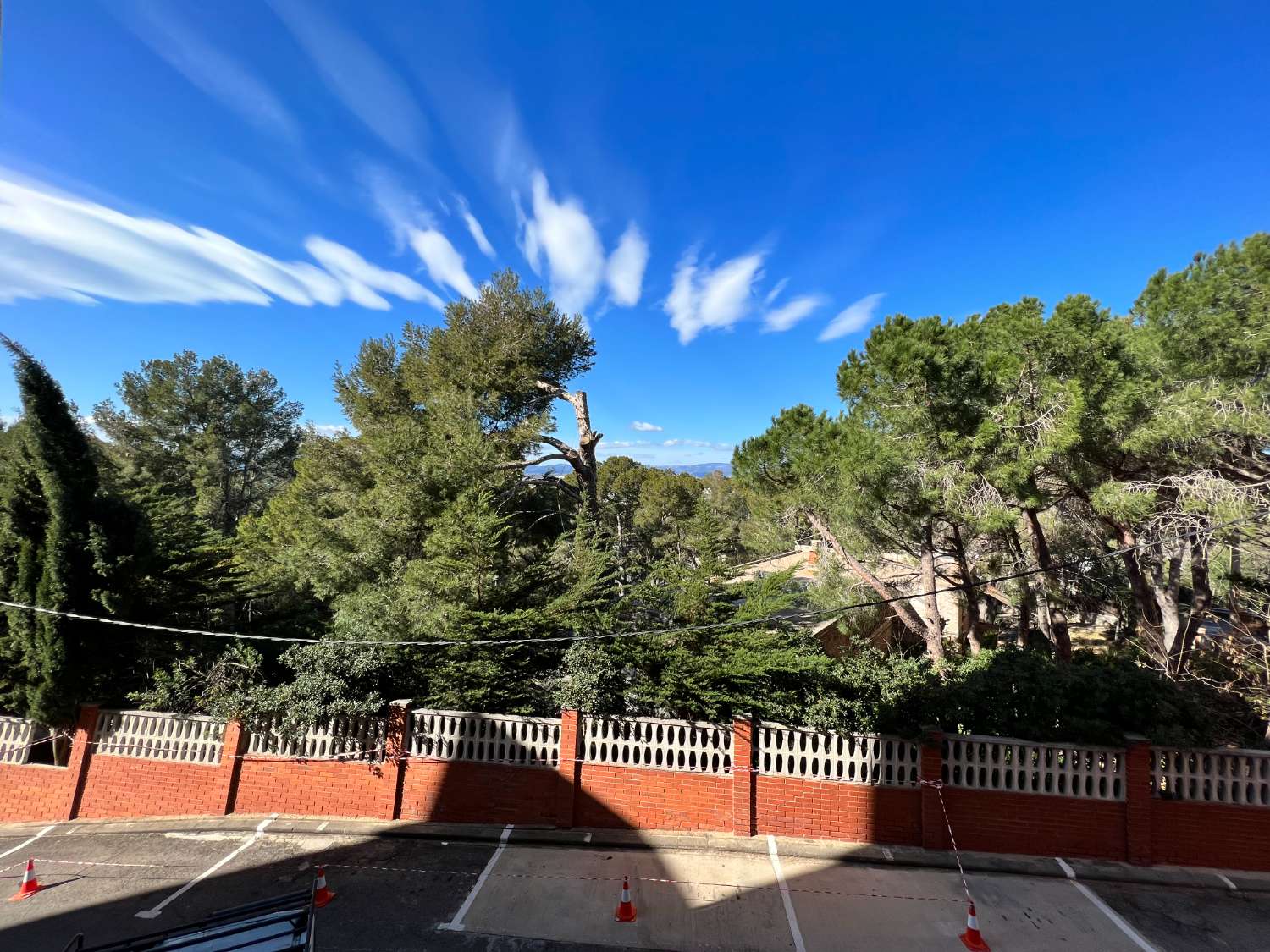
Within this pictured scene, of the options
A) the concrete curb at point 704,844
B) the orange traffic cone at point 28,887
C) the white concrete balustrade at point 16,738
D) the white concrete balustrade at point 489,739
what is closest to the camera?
the orange traffic cone at point 28,887

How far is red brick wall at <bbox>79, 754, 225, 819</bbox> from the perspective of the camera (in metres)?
7.15

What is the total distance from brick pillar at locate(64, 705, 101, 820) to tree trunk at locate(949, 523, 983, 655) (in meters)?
13.9

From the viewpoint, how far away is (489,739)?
703cm

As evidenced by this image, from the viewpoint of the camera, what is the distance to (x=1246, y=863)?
6090 millimetres

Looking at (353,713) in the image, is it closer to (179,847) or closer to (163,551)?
(179,847)

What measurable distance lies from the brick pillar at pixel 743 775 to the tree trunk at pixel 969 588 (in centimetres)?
629

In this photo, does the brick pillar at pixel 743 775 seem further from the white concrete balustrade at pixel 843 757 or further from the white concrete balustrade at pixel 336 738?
the white concrete balustrade at pixel 336 738

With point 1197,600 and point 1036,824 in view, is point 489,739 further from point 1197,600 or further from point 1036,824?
point 1197,600

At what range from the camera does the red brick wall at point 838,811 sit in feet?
21.4

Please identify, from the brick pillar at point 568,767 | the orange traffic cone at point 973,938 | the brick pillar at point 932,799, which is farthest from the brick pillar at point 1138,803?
the brick pillar at point 568,767

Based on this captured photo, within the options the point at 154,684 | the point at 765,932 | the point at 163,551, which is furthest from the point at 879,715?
the point at 163,551

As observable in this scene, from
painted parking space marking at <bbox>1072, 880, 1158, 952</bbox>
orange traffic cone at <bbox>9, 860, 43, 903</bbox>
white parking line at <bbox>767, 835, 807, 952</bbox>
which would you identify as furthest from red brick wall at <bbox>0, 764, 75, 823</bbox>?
painted parking space marking at <bbox>1072, 880, 1158, 952</bbox>

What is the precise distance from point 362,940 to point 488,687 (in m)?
3.02

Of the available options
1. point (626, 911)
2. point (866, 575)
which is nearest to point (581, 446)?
point (866, 575)
